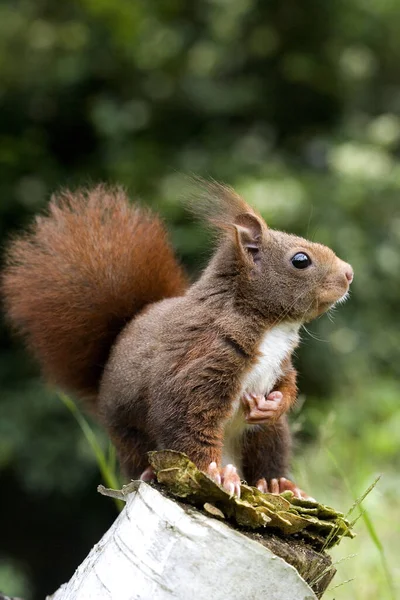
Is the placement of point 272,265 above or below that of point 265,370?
above

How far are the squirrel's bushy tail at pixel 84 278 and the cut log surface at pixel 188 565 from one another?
562 millimetres

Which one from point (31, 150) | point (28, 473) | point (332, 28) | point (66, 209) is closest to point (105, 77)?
point (31, 150)

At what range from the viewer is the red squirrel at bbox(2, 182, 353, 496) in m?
1.33

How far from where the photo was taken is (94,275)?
164 cm

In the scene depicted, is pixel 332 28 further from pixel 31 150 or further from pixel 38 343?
pixel 38 343

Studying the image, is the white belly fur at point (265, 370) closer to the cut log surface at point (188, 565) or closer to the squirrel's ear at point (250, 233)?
the squirrel's ear at point (250, 233)

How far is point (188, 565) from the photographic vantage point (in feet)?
3.56

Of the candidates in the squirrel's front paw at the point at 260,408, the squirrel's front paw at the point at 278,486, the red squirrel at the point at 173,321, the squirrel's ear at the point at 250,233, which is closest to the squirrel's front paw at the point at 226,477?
the red squirrel at the point at 173,321

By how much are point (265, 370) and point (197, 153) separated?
7.37 ft

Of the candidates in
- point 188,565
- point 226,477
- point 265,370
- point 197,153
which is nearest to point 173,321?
point 265,370

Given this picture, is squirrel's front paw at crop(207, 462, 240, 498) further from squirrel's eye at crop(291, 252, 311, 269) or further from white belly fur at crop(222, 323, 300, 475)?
squirrel's eye at crop(291, 252, 311, 269)

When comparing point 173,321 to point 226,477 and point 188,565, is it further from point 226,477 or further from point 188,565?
point 188,565

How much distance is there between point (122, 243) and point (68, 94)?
2.13 meters

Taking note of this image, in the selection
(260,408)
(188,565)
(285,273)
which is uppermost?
(285,273)
